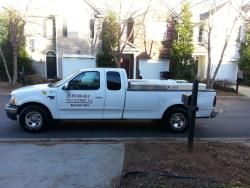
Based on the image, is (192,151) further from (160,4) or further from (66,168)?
(160,4)

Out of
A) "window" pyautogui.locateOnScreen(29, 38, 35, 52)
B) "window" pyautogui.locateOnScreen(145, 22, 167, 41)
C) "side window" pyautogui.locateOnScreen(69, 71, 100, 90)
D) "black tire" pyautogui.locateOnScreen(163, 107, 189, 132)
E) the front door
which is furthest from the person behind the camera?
"window" pyautogui.locateOnScreen(145, 22, 167, 41)

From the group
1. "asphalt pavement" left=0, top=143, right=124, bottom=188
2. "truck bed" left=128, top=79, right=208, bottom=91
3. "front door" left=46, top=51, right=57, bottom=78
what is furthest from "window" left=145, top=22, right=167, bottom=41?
"asphalt pavement" left=0, top=143, right=124, bottom=188

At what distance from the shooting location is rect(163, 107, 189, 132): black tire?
8.84 m

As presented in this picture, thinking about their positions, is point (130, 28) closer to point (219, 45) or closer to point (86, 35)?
point (86, 35)

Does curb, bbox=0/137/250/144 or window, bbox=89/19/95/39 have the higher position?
window, bbox=89/19/95/39

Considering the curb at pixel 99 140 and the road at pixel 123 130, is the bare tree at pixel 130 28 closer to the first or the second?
the road at pixel 123 130

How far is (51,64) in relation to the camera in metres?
27.0

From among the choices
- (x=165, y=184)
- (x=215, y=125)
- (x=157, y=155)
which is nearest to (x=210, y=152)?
(x=157, y=155)

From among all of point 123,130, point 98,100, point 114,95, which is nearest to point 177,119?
point 123,130

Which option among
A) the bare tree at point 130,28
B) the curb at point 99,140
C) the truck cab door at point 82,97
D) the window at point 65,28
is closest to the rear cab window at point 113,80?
the truck cab door at point 82,97

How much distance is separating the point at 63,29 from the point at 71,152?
21105mm

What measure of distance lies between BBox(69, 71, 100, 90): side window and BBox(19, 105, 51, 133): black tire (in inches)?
43.4

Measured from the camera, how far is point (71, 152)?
659 cm

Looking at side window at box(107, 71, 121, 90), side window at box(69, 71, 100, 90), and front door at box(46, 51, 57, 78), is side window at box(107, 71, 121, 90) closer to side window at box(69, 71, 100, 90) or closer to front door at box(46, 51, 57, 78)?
side window at box(69, 71, 100, 90)
